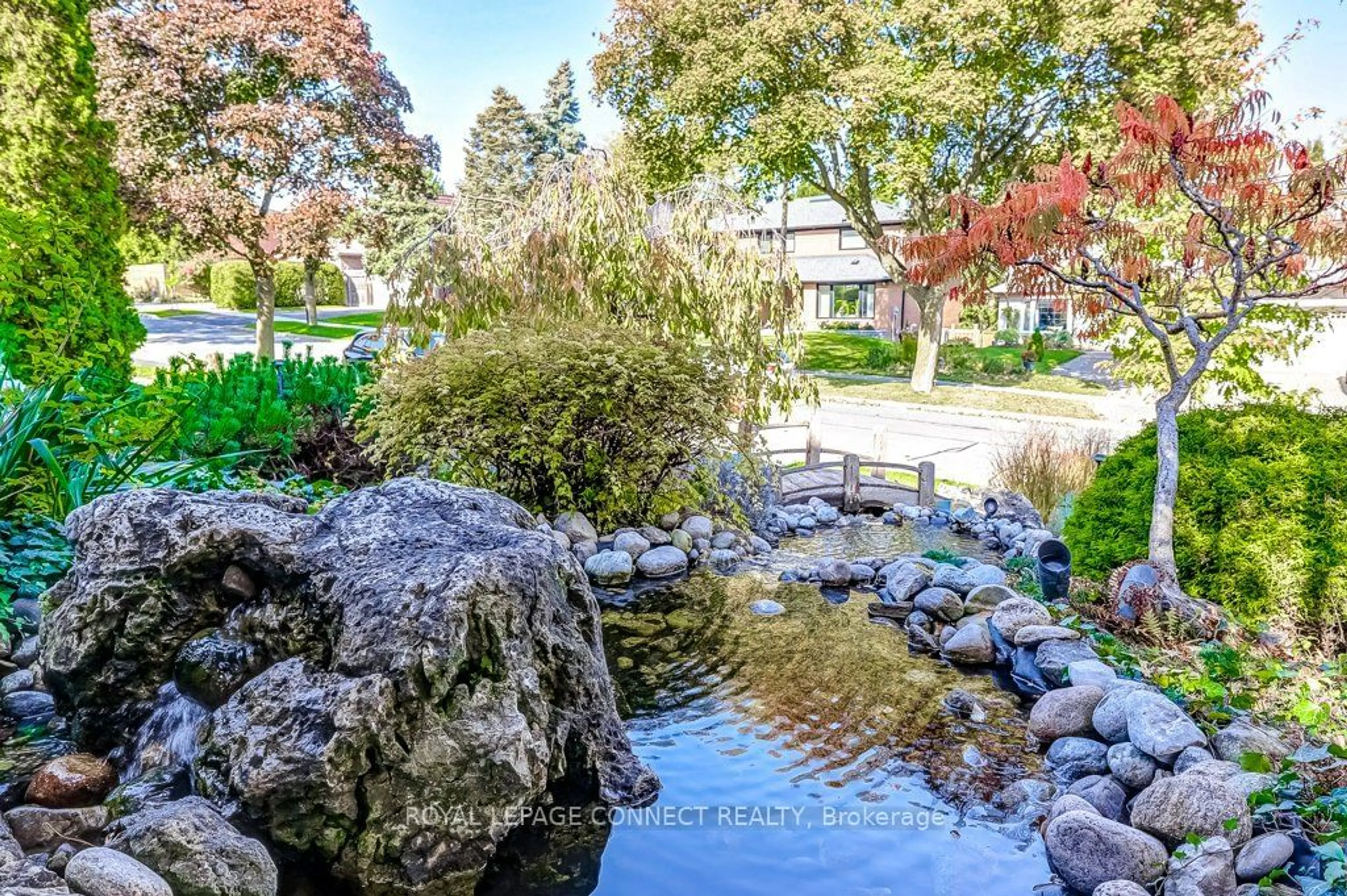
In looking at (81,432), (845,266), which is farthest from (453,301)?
(845,266)

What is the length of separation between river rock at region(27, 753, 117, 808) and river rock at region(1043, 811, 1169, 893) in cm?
361

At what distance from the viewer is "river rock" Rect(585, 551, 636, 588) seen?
6816 millimetres

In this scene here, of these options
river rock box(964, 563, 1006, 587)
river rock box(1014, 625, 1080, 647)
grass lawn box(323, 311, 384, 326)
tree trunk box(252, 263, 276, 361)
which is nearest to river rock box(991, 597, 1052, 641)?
river rock box(1014, 625, 1080, 647)

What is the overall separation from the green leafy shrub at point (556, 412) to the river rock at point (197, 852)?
4.38 meters

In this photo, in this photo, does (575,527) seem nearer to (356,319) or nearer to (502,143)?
(356,319)

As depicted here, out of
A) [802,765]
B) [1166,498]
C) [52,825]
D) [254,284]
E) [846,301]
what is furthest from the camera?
[846,301]

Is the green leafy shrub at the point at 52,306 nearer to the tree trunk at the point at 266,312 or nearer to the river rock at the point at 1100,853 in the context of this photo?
the river rock at the point at 1100,853

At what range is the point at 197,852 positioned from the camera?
8.52ft

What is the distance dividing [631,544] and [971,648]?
3.08 meters

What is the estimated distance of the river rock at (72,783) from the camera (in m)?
3.10

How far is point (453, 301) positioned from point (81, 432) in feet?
11.9

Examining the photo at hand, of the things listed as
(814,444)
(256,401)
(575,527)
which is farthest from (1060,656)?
(256,401)

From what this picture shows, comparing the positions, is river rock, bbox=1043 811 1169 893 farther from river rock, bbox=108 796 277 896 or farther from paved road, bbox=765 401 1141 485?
paved road, bbox=765 401 1141 485

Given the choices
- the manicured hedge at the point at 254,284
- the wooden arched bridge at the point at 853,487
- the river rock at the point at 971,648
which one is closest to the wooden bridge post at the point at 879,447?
the wooden arched bridge at the point at 853,487
